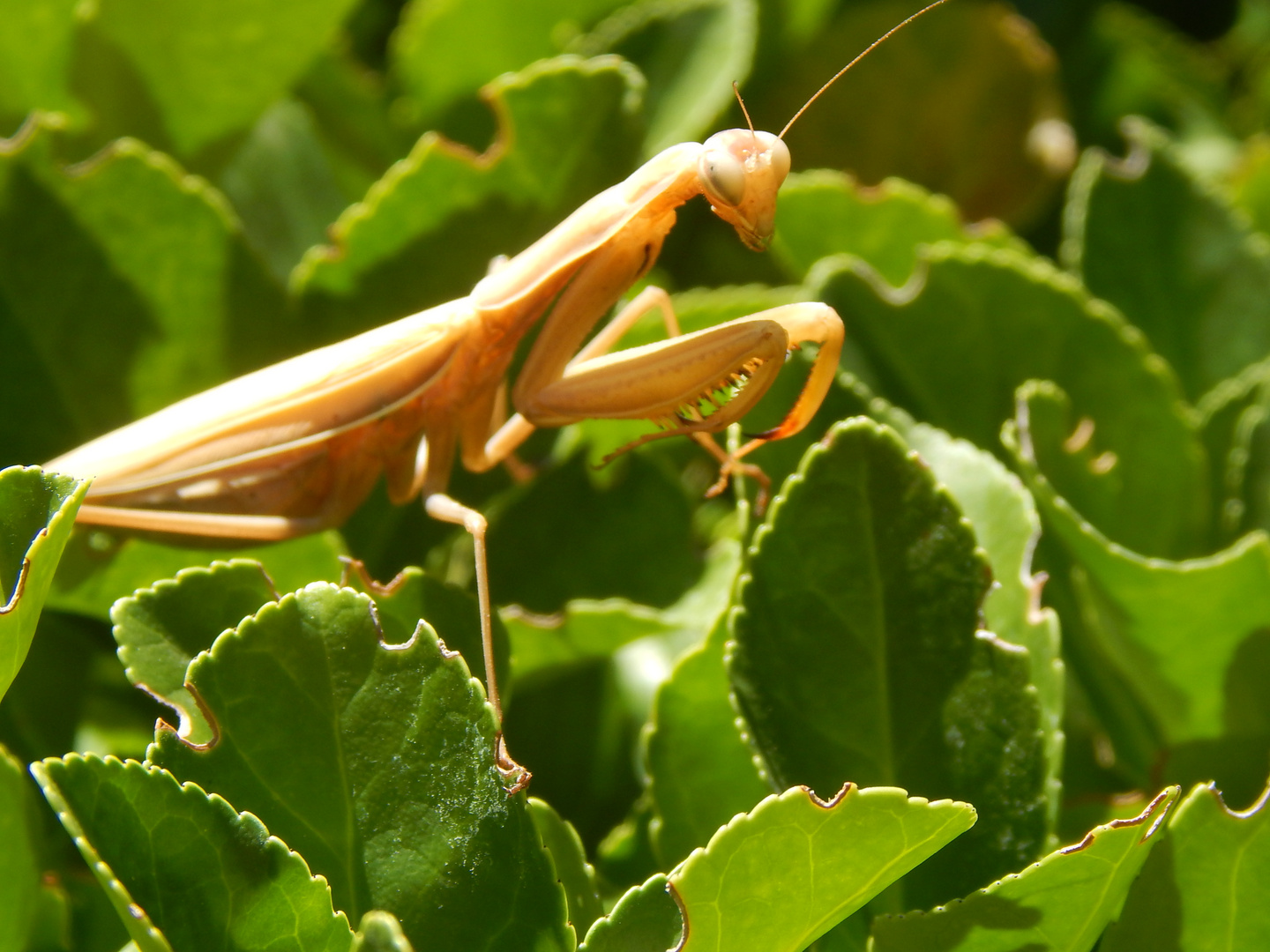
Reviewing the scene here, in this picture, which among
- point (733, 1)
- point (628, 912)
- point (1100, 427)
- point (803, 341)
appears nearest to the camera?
point (628, 912)

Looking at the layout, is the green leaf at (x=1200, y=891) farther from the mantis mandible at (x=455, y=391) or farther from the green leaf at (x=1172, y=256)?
Result: the green leaf at (x=1172, y=256)

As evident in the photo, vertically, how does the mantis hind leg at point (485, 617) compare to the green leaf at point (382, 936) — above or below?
below

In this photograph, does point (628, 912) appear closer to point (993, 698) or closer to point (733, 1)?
point (993, 698)

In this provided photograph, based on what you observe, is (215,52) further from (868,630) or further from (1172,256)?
(1172,256)

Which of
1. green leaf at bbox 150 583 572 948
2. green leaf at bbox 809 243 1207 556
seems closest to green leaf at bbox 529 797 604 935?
green leaf at bbox 150 583 572 948

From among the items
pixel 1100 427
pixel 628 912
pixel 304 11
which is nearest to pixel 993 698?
pixel 628 912

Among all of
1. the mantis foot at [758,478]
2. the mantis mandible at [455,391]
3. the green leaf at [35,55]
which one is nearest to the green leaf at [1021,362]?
the mantis mandible at [455,391]

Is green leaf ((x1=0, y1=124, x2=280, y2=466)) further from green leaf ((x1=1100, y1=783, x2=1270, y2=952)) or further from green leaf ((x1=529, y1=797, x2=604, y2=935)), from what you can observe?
green leaf ((x1=1100, y1=783, x2=1270, y2=952))
